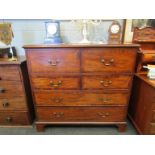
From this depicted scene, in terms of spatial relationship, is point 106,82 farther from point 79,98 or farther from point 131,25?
point 131,25

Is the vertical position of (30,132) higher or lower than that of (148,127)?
lower

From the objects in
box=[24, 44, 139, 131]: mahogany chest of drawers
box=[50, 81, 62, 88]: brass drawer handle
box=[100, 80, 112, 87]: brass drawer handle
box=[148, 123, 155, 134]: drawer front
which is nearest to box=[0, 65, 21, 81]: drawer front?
box=[24, 44, 139, 131]: mahogany chest of drawers

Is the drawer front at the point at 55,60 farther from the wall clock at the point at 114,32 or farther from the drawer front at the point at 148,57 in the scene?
the drawer front at the point at 148,57

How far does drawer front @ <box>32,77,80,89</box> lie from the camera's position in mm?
1404

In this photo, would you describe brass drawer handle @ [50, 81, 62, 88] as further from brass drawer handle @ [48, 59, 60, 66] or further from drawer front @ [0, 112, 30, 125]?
drawer front @ [0, 112, 30, 125]

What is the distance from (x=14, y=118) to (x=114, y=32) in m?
1.54

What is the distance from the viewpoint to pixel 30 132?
1643mm

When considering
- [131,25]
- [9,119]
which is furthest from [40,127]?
[131,25]


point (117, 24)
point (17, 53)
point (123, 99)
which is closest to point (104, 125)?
point (123, 99)

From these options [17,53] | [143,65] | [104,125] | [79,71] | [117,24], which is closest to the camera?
[79,71]

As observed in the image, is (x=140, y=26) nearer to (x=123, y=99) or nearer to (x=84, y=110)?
(x=123, y=99)

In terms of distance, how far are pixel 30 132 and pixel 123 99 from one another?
1144 millimetres

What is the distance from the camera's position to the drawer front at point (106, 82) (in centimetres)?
139

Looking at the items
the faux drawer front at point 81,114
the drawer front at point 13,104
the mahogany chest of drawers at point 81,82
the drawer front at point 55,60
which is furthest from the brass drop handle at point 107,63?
the drawer front at point 13,104
